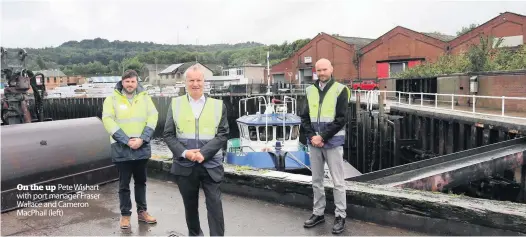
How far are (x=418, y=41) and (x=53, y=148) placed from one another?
145 feet

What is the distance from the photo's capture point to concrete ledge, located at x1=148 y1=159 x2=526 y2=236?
396cm

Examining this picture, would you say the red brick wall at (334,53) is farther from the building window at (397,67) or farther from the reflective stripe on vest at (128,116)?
the reflective stripe on vest at (128,116)

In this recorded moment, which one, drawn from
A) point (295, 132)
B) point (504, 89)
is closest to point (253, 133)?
point (295, 132)

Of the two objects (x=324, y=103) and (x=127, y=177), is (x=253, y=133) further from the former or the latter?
(x=324, y=103)

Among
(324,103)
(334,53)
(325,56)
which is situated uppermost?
(334,53)

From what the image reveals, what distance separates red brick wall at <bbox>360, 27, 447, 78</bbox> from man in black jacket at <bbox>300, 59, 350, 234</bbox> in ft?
138

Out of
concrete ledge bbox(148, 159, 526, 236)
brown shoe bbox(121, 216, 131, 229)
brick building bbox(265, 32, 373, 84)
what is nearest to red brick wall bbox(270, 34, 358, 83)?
brick building bbox(265, 32, 373, 84)

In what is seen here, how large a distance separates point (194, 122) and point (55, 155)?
303 cm

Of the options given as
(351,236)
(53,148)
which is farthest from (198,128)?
(53,148)

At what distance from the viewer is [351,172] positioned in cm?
1683

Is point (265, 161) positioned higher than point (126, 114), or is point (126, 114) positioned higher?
point (126, 114)

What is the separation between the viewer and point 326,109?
4.63 meters

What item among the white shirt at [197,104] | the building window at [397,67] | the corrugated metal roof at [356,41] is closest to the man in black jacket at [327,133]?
the white shirt at [197,104]

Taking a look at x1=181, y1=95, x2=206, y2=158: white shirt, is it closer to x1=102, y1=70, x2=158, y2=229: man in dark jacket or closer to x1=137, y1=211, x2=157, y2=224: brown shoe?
x1=102, y1=70, x2=158, y2=229: man in dark jacket
